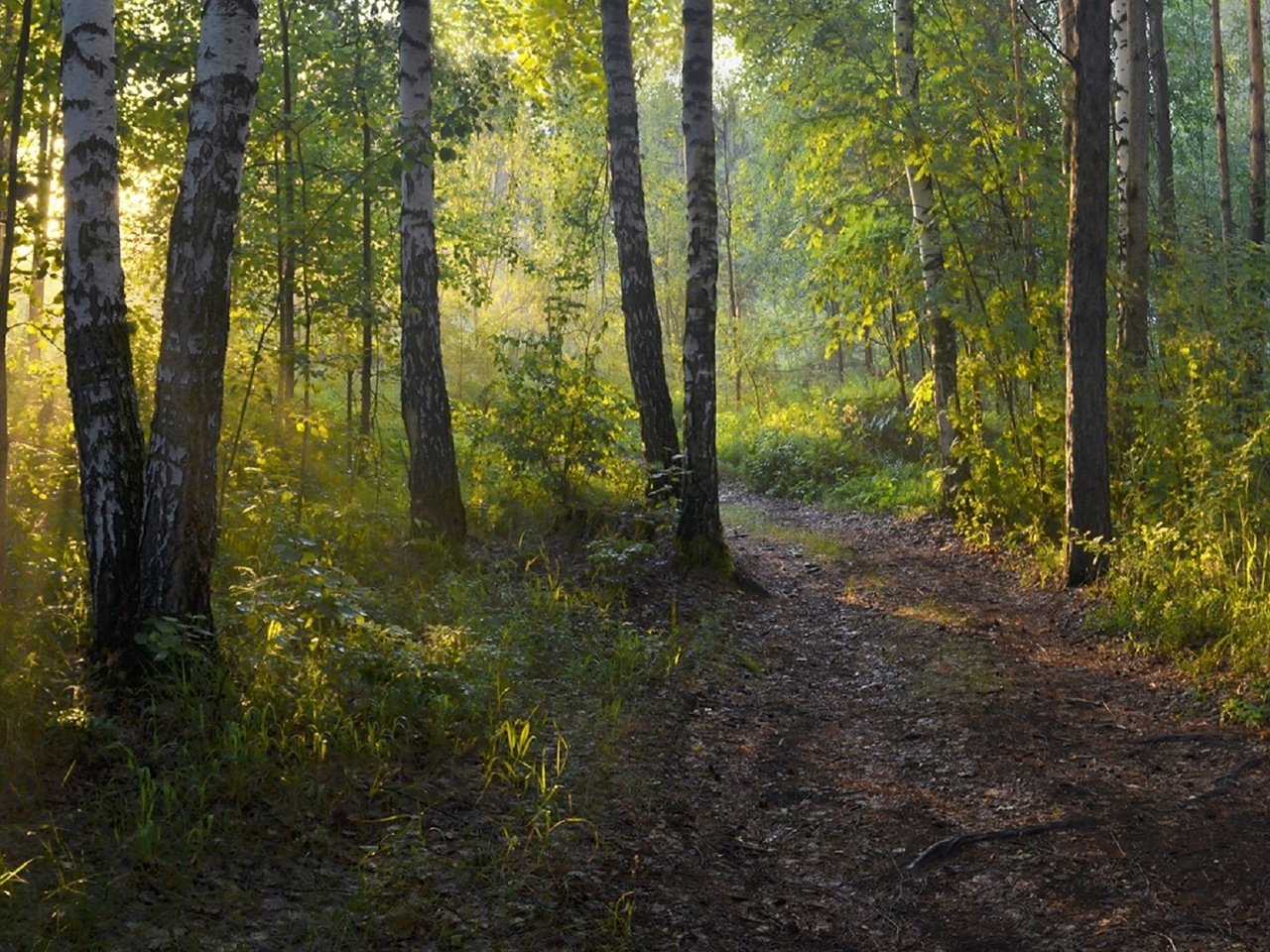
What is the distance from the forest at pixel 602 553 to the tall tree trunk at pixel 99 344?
0.02 meters

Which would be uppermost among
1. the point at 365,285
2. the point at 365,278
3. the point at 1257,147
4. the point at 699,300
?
the point at 1257,147

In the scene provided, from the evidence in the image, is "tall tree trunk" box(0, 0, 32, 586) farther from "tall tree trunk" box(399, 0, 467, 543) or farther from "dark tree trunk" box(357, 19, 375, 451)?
"tall tree trunk" box(399, 0, 467, 543)

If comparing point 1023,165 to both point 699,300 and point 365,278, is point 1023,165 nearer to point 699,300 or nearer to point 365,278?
point 699,300

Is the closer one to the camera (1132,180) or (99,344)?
(99,344)

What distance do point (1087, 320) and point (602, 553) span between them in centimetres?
511

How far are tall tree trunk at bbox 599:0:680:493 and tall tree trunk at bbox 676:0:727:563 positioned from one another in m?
1.64

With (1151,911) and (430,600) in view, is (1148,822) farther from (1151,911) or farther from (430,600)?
(430,600)

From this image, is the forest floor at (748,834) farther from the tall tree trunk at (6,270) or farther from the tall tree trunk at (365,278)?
the tall tree trunk at (365,278)

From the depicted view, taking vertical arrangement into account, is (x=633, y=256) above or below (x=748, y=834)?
above

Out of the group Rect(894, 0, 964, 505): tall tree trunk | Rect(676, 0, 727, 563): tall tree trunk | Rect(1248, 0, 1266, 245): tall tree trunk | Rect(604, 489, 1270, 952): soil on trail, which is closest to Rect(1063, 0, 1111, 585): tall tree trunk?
Rect(604, 489, 1270, 952): soil on trail

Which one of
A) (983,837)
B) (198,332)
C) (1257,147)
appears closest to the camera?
(983,837)

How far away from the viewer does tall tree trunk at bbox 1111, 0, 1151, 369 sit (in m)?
11.4

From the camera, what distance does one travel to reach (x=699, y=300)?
1048cm

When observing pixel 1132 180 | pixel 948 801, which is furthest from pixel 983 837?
pixel 1132 180
